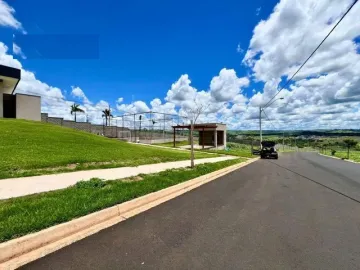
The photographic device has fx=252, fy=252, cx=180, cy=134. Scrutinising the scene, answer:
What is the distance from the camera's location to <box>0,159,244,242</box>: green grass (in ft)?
13.7

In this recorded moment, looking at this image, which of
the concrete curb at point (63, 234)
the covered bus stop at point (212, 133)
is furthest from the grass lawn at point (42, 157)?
the covered bus stop at point (212, 133)

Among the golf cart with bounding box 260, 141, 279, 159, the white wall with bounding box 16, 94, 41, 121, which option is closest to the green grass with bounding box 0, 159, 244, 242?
the golf cart with bounding box 260, 141, 279, 159

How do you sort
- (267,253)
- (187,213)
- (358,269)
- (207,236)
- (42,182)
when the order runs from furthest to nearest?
1. (42,182)
2. (187,213)
3. (207,236)
4. (267,253)
5. (358,269)

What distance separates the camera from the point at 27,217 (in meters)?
4.49

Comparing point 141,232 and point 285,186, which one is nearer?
point 141,232

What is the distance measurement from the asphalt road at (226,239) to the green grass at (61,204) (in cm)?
78

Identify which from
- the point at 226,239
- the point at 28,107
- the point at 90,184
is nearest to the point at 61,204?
the point at 90,184

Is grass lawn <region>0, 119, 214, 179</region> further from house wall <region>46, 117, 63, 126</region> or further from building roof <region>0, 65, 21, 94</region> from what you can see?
house wall <region>46, 117, 63, 126</region>

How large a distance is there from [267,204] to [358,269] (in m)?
3.46

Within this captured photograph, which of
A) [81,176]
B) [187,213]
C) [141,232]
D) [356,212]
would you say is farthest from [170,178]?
[356,212]

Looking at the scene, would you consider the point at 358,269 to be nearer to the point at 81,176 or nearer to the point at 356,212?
the point at 356,212

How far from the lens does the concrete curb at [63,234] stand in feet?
11.5

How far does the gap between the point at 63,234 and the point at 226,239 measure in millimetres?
2779

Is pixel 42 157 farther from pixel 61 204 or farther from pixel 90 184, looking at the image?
pixel 61 204
